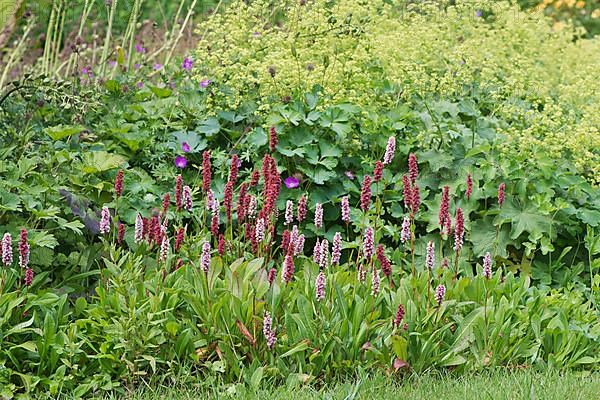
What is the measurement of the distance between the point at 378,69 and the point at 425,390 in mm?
2653

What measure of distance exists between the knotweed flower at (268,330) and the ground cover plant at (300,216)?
0.04 feet

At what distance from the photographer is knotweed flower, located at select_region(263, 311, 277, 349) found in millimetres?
3740

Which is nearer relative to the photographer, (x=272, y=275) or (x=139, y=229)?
(x=272, y=275)

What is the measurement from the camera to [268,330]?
3.76 m

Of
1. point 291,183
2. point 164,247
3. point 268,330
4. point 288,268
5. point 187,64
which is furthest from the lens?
point 187,64

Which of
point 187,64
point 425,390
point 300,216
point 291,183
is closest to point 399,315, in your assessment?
point 425,390

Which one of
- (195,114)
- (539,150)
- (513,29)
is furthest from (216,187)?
(513,29)

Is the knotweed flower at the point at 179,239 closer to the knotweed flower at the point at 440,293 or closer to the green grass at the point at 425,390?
the green grass at the point at 425,390

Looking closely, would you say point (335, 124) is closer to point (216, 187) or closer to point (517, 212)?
point (216, 187)

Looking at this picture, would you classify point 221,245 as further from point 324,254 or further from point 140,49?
point 140,49

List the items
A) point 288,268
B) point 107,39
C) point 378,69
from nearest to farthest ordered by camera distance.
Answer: point 288,268 < point 378,69 < point 107,39

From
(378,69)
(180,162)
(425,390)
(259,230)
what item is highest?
(378,69)

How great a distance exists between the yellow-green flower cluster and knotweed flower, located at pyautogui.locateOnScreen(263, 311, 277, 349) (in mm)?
1784

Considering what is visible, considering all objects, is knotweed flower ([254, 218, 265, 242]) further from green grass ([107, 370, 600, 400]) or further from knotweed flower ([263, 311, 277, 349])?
green grass ([107, 370, 600, 400])
